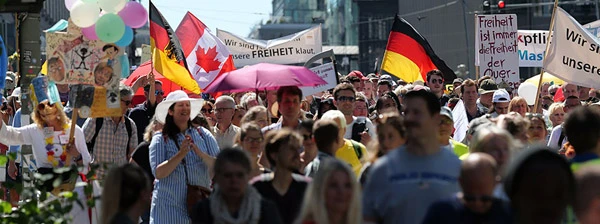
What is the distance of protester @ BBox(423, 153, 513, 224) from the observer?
5.91 meters

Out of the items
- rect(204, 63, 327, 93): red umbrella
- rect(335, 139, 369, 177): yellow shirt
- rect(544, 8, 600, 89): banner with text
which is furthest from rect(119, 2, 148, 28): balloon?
rect(544, 8, 600, 89): banner with text

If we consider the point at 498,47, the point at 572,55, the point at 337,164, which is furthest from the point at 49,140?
the point at 498,47

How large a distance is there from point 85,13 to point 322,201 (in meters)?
4.74

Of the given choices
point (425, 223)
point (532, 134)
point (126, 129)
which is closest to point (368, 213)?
point (425, 223)

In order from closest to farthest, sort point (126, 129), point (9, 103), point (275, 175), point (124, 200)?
1. point (124, 200)
2. point (275, 175)
3. point (126, 129)
4. point (9, 103)

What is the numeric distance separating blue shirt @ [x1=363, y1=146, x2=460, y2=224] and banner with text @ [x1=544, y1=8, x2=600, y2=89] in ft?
30.0

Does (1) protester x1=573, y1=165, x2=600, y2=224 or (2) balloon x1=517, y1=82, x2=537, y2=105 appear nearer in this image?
(1) protester x1=573, y1=165, x2=600, y2=224

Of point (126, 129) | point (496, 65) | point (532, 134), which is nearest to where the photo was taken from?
point (532, 134)

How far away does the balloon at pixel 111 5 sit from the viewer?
10531 mm

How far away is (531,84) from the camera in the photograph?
20328mm

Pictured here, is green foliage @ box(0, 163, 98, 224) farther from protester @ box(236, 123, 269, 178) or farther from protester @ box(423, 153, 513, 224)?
protester @ box(423, 153, 513, 224)

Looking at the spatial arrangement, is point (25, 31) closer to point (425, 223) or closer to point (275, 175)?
point (275, 175)

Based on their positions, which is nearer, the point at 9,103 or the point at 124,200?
the point at 124,200

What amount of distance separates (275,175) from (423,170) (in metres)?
1.46
